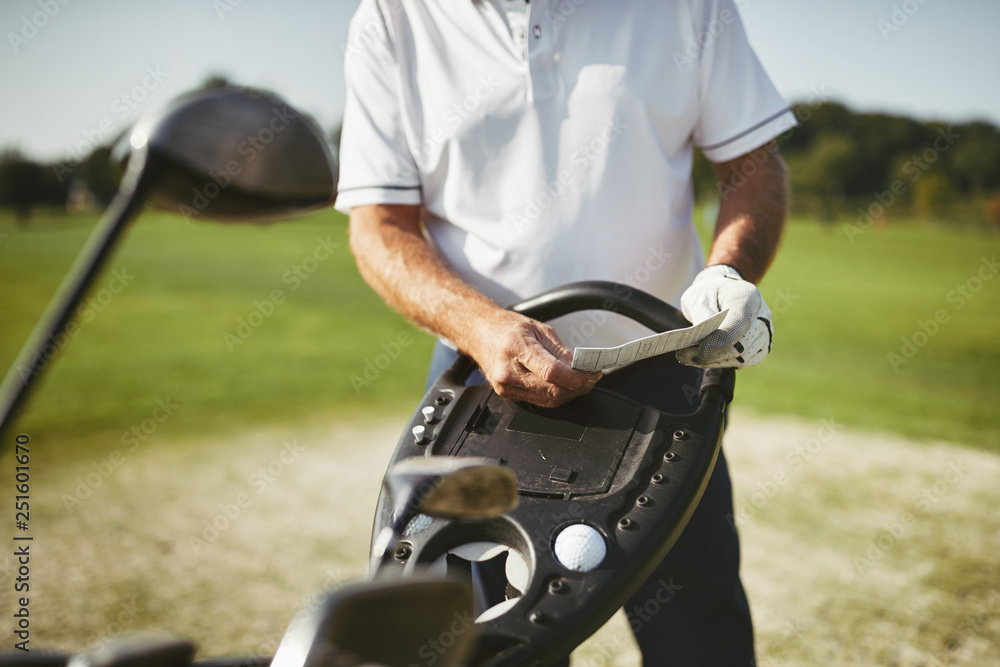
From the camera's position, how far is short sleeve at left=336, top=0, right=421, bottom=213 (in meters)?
1.63

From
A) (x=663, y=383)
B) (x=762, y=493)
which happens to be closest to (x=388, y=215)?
(x=663, y=383)

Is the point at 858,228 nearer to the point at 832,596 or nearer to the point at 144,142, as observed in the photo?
the point at 832,596

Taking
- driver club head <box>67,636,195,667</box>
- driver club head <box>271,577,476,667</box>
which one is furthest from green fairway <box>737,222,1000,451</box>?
driver club head <box>67,636,195,667</box>

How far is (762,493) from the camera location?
420 centimetres

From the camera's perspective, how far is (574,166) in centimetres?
155

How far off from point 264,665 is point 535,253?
0.93 meters

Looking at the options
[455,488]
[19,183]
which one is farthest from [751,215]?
[19,183]

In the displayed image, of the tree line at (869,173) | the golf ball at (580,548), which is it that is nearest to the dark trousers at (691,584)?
the golf ball at (580,548)

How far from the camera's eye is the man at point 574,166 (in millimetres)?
1512

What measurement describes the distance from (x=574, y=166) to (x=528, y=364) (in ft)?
1.69

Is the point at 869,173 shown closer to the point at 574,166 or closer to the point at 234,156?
the point at 574,166

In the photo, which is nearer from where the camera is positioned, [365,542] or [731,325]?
[731,325]

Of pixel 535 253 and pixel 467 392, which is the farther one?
pixel 535 253

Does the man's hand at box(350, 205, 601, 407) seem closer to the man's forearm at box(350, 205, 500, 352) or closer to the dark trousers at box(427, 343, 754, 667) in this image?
the man's forearm at box(350, 205, 500, 352)
